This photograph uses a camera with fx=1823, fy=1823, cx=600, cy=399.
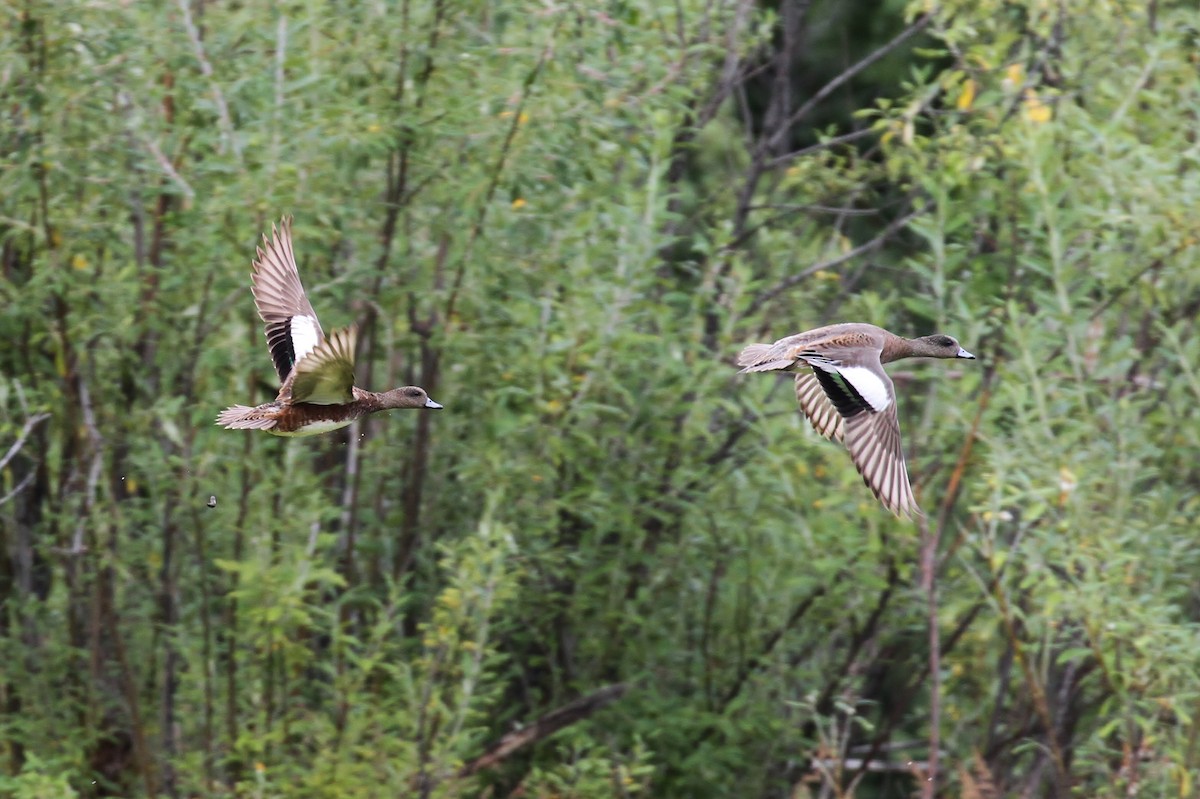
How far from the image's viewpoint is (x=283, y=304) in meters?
6.71

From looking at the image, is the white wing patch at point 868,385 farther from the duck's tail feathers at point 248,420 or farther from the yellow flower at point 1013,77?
the yellow flower at point 1013,77

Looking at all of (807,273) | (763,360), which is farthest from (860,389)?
(807,273)

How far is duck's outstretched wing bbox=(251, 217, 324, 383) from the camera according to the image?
663cm

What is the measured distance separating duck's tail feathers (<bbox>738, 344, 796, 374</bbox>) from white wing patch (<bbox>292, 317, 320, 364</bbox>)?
1546 millimetres

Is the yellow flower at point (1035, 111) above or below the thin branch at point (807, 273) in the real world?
above

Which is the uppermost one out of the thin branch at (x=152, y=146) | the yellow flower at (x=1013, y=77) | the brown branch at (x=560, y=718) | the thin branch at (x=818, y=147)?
the yellow flower at (x=1013, y=77)

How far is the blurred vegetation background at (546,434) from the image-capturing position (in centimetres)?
742

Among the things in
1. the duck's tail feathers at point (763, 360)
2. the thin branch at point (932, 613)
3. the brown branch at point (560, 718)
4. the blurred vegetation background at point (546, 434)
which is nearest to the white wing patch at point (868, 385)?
the duck's tail feathers at point (763, 360)

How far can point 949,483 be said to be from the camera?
8.08 m

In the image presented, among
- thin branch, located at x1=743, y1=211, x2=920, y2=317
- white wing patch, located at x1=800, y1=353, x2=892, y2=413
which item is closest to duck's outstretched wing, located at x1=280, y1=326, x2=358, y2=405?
white wing patch, located at x1=800, y1=353, x2=892, y2=413

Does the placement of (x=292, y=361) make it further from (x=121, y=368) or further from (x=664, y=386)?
(x=664, y=386)

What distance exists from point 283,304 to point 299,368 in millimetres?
1067

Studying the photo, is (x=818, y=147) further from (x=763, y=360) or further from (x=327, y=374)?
(x=327, y=374)

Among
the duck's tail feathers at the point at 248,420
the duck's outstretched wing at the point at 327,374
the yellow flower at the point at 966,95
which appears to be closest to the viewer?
the duck's outstretched wing at the point at 327,374
